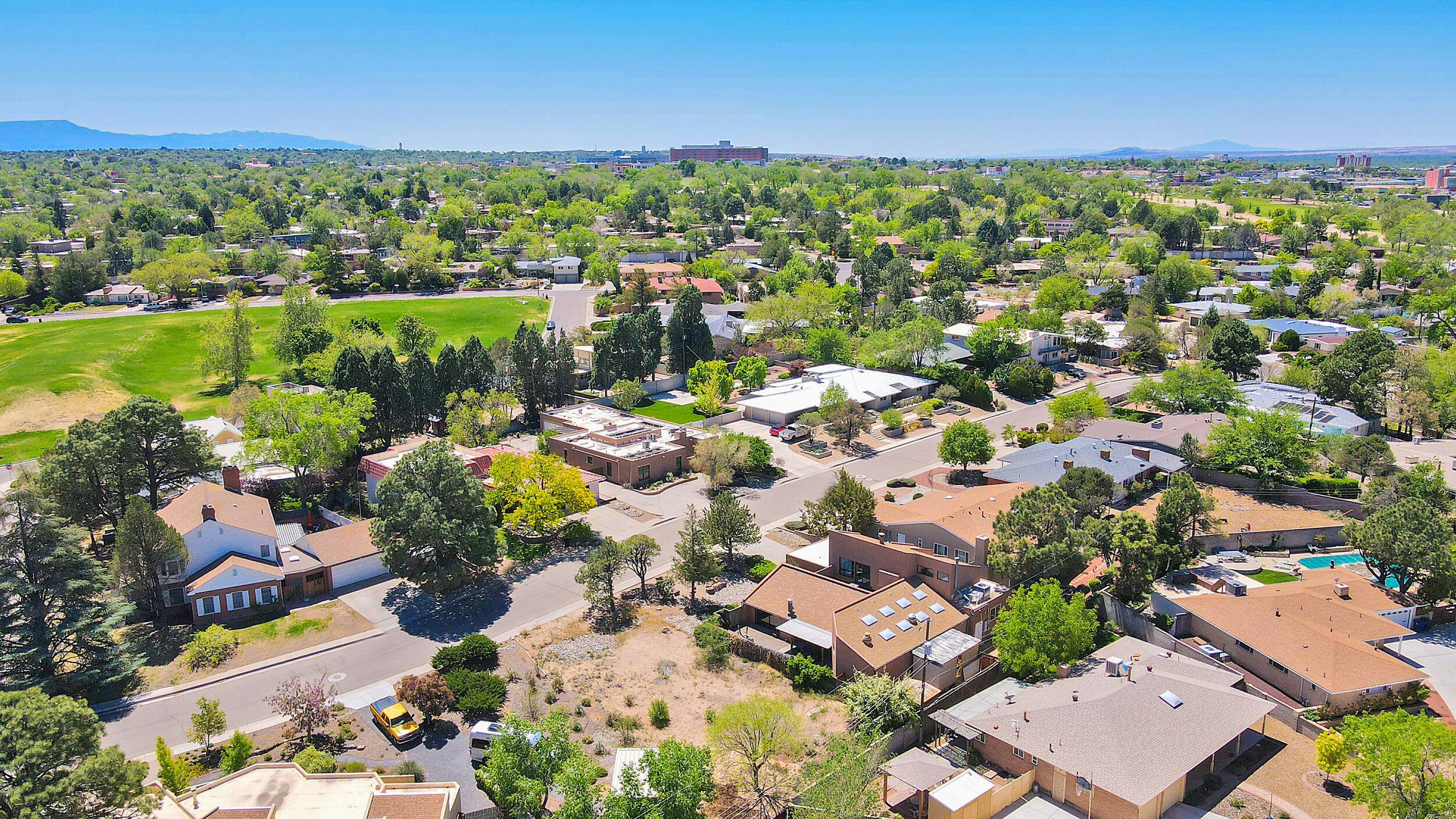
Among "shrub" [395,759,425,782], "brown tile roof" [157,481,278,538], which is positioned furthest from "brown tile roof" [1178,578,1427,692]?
"brown tile roof" [157,481,278,538]

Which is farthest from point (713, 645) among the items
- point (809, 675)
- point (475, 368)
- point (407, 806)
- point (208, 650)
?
point (475, 368)

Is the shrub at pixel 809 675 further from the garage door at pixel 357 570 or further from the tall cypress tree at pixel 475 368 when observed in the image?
the tall cypress tree at pixel 475 368

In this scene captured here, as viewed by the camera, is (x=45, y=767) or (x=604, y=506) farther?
(x=604, y=506)

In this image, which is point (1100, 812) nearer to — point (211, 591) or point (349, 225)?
point (211, 591)

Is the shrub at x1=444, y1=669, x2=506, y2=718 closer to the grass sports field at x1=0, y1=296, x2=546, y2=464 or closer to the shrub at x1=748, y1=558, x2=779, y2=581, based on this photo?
the shrub at x1=748, y1=558, x2=779, y2=581

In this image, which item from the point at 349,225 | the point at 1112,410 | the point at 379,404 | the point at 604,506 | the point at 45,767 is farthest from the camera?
the point at 349,225

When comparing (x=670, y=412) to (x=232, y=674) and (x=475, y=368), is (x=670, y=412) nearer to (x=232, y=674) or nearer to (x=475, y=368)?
(x=475, y=368)

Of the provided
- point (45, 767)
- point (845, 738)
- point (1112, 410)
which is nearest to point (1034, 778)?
point (845, 738)
